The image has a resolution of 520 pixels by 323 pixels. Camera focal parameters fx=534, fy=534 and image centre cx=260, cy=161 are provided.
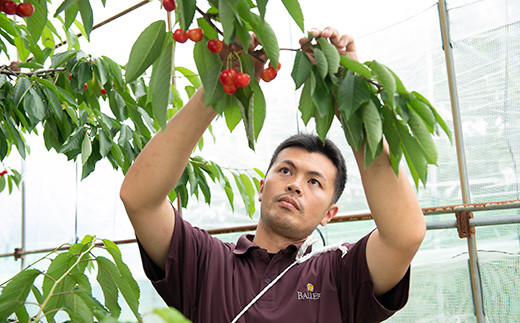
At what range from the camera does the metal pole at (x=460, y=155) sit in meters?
2.02

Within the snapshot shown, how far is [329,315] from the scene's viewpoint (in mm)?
1190

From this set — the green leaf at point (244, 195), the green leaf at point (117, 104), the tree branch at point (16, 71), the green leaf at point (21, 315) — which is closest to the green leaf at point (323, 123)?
the green leaf at point (21, 315)

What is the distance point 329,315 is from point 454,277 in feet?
3.70

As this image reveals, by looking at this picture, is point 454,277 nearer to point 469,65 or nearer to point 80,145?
point 469,65

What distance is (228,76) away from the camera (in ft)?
2.38

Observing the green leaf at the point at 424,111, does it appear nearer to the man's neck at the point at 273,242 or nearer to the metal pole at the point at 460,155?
the man's neck at the point at 273,242

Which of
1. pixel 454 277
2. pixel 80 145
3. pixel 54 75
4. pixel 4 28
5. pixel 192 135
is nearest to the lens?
pixel 192 135

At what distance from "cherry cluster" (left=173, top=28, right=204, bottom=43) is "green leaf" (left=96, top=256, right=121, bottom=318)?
410 millimetres

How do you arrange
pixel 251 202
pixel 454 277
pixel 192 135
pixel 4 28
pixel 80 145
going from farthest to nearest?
1. pixel 454 277
2. pixel 251 202
3. pixel 80 145
4. pixel 4 28
5. pixel 192 135

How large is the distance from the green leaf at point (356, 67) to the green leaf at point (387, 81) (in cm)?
1

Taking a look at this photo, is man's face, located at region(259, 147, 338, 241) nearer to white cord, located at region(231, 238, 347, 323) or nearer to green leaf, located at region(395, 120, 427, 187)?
white cord, located at region(231, 238, 347, 323)

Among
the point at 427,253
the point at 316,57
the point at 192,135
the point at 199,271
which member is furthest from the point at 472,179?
the point at 316,57

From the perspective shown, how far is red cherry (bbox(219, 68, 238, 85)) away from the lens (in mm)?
725

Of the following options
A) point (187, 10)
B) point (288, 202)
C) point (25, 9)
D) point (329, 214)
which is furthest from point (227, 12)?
point (329, 214)
